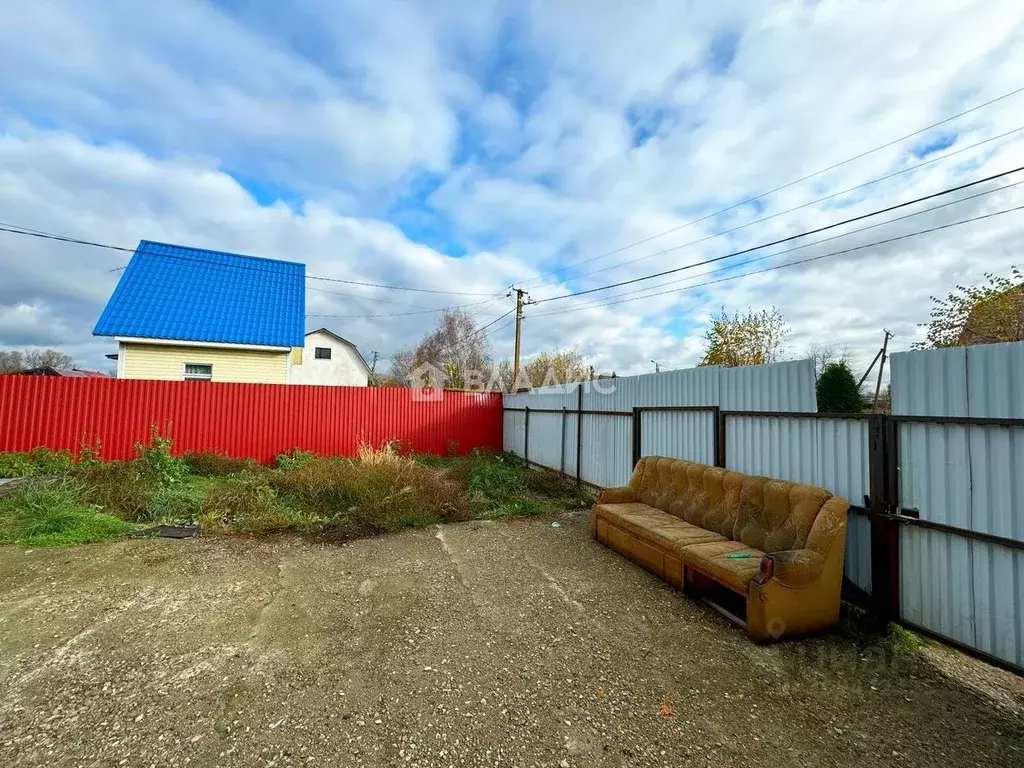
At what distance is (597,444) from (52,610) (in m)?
5.85

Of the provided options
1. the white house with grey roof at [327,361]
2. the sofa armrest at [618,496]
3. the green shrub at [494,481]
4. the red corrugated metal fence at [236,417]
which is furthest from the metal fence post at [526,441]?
the white house with grey roof at [327,361]

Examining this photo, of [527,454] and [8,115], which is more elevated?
[8,115]

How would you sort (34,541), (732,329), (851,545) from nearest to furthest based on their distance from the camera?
(851,545), (34,541), (732,329)

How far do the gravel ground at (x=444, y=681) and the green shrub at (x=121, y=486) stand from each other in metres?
1.71

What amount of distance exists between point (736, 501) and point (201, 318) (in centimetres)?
1231

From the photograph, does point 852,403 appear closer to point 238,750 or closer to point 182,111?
point 238,750

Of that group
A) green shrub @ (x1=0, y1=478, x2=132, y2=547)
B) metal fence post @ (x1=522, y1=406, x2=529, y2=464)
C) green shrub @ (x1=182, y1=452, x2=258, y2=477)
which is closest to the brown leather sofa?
metal fence post @ (x1=522, y1=406, x2=529, y2=464)

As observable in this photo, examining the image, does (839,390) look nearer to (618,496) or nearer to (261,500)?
(618,496)

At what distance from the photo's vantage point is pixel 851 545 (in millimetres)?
3203

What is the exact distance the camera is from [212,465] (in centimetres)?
786

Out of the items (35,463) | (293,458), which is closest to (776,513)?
(293,458)

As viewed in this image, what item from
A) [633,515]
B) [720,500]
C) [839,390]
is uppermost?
[839,390]

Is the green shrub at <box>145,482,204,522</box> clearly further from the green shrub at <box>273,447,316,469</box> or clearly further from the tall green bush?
the tall green bush

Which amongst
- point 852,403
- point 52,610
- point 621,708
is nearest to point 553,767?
point 621,708
